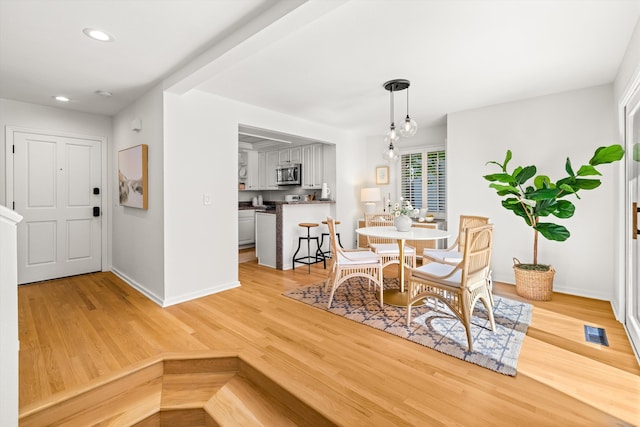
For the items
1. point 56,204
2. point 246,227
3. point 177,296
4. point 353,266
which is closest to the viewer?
point 353,266

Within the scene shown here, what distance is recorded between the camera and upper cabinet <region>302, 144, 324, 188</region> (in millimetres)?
5875

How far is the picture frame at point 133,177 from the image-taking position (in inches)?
139

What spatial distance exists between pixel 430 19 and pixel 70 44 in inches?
A: 111

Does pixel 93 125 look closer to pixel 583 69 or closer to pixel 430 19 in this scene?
pixel 430 19

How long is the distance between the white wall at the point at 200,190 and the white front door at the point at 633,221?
3861 mm

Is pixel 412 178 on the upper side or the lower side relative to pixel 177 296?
upper

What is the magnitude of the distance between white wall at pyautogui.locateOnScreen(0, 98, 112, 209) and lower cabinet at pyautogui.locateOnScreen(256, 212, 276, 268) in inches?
105

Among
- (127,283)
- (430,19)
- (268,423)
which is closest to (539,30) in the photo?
(430,19)

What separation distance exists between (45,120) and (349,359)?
5056 millimetres

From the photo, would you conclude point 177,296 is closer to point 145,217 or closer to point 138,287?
point 138,287

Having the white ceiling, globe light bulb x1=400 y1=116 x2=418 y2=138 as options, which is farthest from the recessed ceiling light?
globe light bulb x1=400 y1=116 x2=418 y2=138

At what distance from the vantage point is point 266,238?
5121 mm

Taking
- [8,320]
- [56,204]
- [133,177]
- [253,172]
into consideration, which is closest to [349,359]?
[8,320]

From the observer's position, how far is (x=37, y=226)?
413 centimetres
